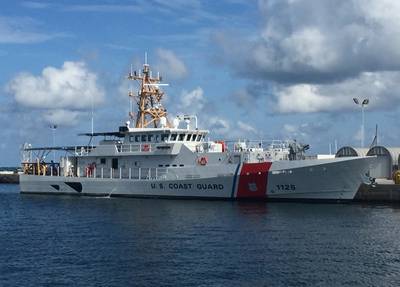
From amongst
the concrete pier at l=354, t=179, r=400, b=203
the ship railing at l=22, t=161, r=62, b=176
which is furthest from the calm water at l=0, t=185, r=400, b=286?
the ship railing at l=22, t=161, r=62, b=176

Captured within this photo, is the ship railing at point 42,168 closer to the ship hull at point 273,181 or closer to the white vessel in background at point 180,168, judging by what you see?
the white vessel in background at point 180,168

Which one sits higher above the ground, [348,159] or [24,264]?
[348,159]

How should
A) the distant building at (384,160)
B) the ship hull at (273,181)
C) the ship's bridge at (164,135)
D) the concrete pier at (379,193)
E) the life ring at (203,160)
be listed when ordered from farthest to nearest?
the distant building at (384,160) < the ship's bridge at (164,135) < the life ring at (203,160) < the concrete pier at (379,193) < the ship hull at (273,181)

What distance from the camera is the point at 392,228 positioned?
103 feet

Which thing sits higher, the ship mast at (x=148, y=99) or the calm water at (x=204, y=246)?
the ship mast at (x=148, y=99)

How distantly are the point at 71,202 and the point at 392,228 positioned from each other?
26329 millimetres

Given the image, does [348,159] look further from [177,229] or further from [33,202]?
[33,202]

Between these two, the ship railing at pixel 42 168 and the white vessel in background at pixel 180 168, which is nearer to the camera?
the white vessel in background at pixel 180 168

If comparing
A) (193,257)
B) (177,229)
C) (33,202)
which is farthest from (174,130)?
(193,257)

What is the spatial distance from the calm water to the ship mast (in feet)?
41.2

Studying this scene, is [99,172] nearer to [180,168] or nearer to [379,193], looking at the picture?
[180,168]

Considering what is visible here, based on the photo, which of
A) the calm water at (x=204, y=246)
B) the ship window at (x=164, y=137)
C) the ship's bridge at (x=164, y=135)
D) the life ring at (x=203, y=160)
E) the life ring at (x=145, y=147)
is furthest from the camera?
the life ring at (x=145, y=147)

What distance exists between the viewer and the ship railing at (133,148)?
158 ft

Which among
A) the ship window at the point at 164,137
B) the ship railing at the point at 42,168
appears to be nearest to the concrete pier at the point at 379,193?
the ship window at the point at 164,137
